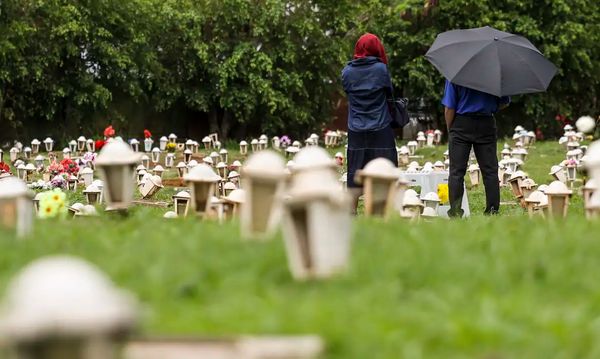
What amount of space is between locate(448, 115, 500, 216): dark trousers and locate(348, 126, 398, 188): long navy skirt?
568 mm

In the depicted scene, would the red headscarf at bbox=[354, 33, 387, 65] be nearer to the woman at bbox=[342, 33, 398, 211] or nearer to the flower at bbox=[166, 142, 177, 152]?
the woman at bbox=[342, 33, 398, 211]

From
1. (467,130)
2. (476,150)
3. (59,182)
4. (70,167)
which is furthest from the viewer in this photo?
(70,167)

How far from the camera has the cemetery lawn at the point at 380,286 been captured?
3.61 metres

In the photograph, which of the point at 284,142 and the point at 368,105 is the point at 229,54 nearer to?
the point at 284,142

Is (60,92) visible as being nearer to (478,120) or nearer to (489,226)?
(478,120)

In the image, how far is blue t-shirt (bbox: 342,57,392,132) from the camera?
993cm

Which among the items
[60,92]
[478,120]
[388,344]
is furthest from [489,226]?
[60,92]

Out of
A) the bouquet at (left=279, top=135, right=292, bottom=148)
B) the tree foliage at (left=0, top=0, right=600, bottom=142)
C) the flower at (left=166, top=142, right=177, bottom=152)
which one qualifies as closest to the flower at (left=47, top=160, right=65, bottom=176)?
the flower at (left=166, top=142, right=177, bottom=152)

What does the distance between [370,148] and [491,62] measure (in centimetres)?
135

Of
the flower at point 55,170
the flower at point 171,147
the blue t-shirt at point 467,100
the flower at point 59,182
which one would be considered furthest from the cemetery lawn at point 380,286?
the flower at point 171,147

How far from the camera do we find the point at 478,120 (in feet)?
32.2

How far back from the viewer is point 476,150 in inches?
391

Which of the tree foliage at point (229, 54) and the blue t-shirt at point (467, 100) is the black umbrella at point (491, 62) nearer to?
the blue t-shirt at point (467, 100)

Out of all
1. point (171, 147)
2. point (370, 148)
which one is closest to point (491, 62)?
point (370, 148)
